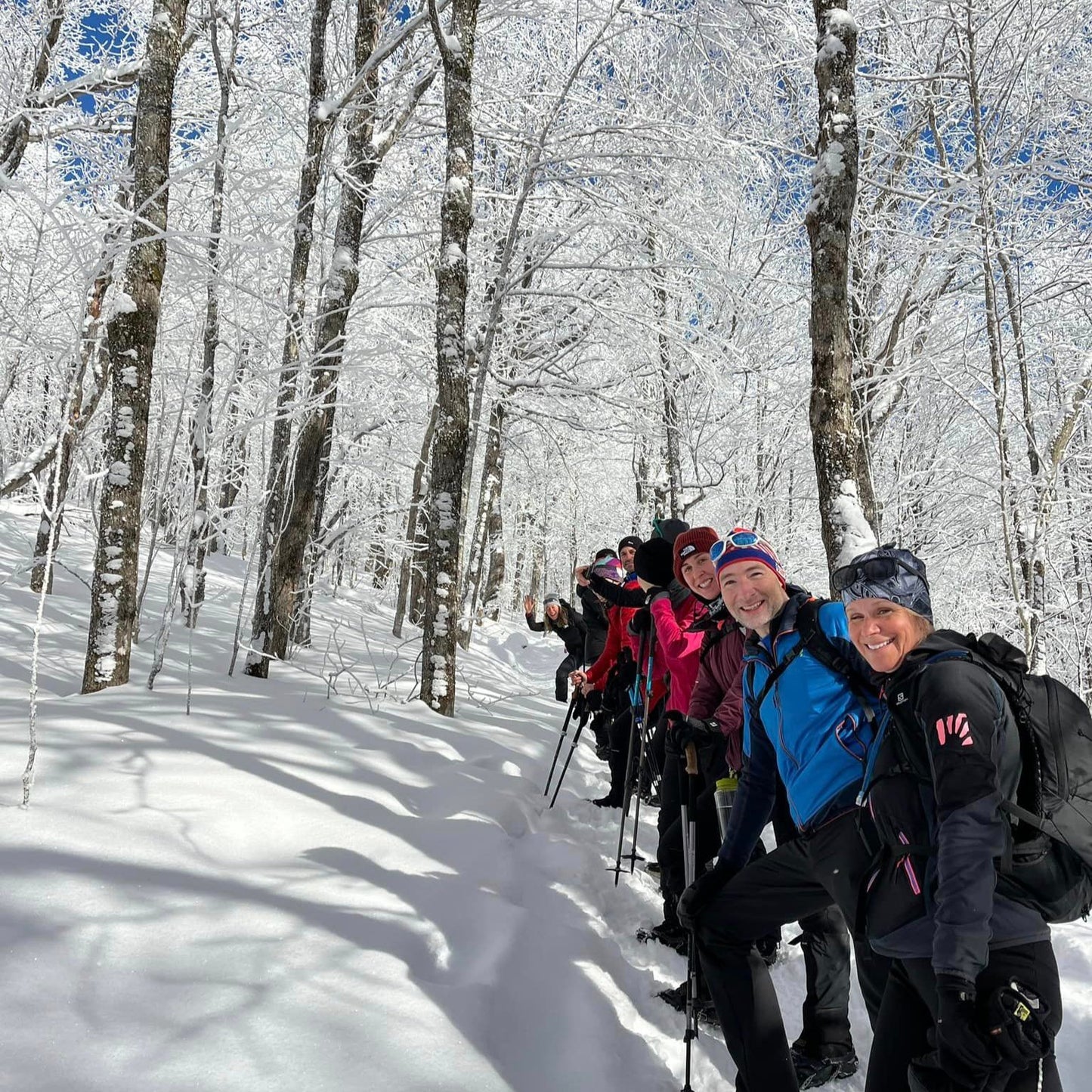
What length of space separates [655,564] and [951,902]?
9.68 feet

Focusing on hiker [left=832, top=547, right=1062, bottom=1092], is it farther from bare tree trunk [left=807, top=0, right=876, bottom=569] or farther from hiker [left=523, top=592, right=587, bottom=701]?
hiker [left=523, top=592, right=587, bottom=701]

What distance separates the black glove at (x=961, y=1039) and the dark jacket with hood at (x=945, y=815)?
40mm

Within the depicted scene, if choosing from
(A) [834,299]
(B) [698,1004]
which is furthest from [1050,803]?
(A) [834,299]

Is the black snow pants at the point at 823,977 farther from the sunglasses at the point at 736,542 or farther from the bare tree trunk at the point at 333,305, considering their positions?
the bare tree trunk at the point at 333,305

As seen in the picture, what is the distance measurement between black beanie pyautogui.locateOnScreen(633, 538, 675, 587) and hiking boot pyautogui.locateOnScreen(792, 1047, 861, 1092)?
93.5 inches

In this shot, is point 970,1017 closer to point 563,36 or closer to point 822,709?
point 822,709

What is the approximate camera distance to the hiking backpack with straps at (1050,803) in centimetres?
163

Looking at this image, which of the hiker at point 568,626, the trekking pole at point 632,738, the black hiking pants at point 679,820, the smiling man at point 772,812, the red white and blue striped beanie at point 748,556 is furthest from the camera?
the hiker at point 568,626

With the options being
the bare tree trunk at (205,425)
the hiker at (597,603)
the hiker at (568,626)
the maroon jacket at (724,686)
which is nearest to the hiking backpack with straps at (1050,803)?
the maroon jacket at (724,686)

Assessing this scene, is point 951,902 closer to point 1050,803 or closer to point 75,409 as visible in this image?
point 1050,803

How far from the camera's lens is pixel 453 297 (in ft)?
23.4

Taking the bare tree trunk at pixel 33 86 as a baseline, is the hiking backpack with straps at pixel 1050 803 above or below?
below

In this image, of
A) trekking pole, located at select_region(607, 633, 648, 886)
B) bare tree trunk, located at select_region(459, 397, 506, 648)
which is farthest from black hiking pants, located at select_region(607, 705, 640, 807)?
bare tree trunk, located at select_region(459, 397, 506, 648)

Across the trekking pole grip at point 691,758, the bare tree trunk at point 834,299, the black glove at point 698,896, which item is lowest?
the black glove at point 698,896
